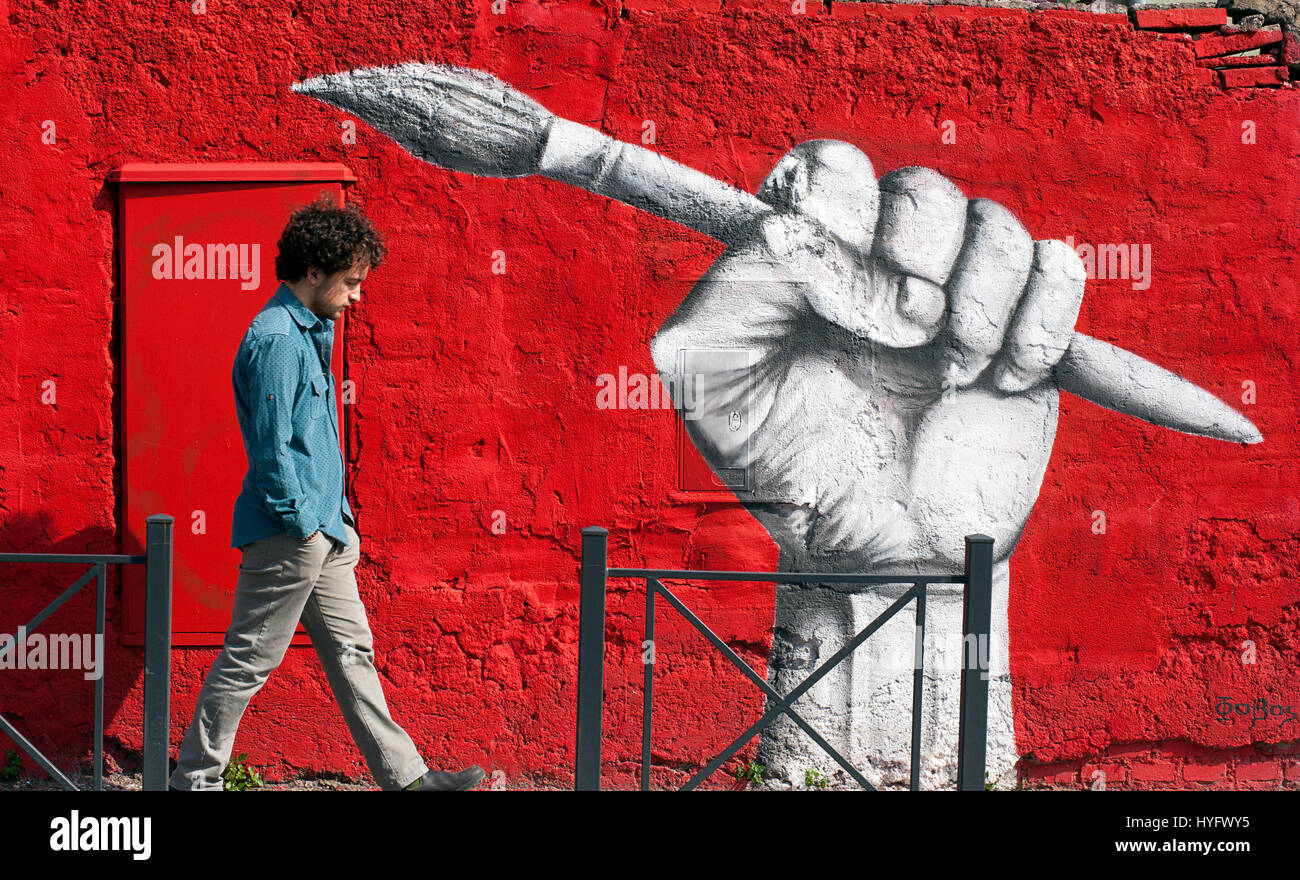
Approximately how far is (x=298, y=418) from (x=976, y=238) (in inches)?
107

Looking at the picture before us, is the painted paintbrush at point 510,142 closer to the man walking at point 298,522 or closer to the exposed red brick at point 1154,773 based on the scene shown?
the man walking at point 298,522

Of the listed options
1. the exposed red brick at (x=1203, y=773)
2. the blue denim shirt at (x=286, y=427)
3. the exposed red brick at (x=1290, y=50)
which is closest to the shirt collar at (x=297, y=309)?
the blue denim shirt at (x=286, y=427)

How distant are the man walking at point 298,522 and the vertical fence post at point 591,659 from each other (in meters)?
0.57

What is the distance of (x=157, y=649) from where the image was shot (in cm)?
338

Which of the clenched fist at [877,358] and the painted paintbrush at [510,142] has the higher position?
the painted paintbrush at [510,142]

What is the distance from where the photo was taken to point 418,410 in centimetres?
426

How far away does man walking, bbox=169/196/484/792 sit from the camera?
129 inches

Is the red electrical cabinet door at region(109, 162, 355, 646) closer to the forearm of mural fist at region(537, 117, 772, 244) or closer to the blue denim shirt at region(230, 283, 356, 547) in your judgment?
the blue denim shirt at region(230, 283, 356, 547)

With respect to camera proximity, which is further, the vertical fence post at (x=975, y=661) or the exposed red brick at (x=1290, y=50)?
the exposed red brick at (x=1290, y=50)

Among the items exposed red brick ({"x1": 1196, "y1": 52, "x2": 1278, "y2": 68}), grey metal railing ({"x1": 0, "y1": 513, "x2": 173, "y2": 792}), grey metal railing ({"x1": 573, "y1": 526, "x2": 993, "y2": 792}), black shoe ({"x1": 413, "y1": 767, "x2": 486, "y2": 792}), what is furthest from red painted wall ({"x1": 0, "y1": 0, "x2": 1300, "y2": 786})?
grey metal railing ({"x1": 573, "y1": 526, "x2": 993, "y2": 792})

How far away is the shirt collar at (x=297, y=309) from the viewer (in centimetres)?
338

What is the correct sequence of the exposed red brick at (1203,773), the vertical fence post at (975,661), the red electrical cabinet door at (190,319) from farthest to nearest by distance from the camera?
1. the exposed red brick at (1203,773)
2. the red electrical cabinet door at (190,319)
3. the vertical fence post at (975,661)

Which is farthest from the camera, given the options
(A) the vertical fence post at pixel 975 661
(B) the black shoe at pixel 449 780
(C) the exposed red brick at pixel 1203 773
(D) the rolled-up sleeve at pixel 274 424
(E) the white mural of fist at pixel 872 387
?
(C) the exposed red brick at pixel 1203 773

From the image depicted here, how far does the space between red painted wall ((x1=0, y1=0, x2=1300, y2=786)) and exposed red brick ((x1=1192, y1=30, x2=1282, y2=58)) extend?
0.08 metres
